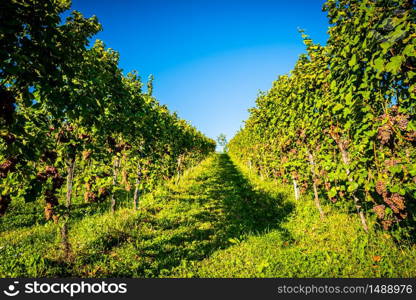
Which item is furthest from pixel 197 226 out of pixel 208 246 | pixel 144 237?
pixel 144 237

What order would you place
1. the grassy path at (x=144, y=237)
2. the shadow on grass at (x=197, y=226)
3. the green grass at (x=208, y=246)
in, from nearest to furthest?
the green grass at (x=208, y=246)
the grassy path at (x=144, y=237)
the shadow on grass at (x=197, y=226)

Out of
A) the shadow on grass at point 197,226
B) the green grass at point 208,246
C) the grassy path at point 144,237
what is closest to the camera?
the green grass at point 208,246

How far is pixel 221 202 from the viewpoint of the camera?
1041 cm

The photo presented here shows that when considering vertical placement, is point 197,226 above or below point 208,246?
above

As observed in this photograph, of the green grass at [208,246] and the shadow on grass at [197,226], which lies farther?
the shadow on grass at [197,226]

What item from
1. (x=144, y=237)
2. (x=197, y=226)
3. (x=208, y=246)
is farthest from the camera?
(x=197, y=226)

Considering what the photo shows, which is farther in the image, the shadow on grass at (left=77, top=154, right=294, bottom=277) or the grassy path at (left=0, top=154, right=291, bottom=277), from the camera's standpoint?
the shadow on grass at (left=77, top=154, right=294, bottom=277)

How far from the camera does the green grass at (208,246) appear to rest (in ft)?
14.6

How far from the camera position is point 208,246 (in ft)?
19.4

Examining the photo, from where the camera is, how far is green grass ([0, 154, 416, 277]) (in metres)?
4.46

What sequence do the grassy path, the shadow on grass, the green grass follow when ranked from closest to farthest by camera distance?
the green grass → the grassy path → the shadow on grass

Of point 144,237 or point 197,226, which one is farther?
point 197,226

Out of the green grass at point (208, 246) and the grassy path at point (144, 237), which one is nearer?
the green grass at point (208, 246)

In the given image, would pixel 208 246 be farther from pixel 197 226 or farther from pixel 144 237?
pixel 144 237
